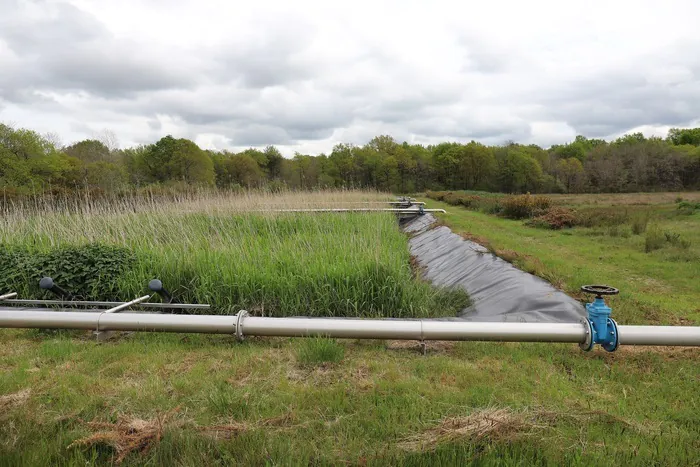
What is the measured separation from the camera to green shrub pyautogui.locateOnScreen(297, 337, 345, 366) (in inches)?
115

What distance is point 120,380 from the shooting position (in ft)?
9.00

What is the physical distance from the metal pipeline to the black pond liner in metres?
0.68

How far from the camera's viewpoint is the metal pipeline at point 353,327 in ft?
9.31

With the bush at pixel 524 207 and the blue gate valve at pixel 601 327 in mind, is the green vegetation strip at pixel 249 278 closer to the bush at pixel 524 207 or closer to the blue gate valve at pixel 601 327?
the blue gate valve at pixel 601 327

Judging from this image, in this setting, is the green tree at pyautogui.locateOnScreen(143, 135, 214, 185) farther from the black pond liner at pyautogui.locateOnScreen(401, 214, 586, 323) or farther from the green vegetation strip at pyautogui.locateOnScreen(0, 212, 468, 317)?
the black pond liner at pyautogui.locateOnScreen(401, 214, 586, 323)

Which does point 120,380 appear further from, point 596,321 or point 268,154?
point 268,154

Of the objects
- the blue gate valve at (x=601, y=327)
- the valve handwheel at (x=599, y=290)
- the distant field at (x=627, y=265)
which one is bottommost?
the distant field at (x=627, y=265)

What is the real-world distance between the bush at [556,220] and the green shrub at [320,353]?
37.6ft

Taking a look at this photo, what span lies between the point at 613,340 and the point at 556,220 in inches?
432

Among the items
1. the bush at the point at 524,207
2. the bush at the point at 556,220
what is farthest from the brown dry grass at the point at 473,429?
the bush at the point at 524,207

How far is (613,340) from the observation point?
283 centimetres

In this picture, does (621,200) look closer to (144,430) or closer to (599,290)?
(599,290)

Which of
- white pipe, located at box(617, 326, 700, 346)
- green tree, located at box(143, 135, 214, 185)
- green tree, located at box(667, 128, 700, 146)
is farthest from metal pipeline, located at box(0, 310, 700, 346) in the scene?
green tree, located at box(667, 128, 700, 146)

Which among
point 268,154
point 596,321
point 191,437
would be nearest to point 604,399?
point 596,321
